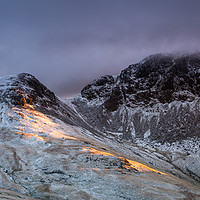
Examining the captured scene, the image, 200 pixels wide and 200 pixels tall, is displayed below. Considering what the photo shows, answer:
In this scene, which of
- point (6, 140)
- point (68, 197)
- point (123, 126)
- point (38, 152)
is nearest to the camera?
point (68, 197)

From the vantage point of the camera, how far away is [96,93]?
18650 cm

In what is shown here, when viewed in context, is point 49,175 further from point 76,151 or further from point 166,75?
point 166,75

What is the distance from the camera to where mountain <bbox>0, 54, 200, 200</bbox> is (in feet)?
89.6

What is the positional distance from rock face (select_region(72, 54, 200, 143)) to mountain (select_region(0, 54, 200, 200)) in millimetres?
610

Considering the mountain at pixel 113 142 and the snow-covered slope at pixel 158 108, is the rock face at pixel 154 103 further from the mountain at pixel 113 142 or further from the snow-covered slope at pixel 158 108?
the mountain at pixel 113 142

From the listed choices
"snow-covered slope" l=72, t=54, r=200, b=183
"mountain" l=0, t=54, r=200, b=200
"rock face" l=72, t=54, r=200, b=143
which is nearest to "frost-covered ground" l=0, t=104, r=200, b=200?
"mountain" l=0, t=54, r=200, b=200

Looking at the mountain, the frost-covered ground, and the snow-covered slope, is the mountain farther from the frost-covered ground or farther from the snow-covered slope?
the snow-covered slope

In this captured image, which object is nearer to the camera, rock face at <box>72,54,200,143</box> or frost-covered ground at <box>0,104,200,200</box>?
frost-covered ground at <box>0,104,200,200</box>

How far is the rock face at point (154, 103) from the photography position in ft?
339

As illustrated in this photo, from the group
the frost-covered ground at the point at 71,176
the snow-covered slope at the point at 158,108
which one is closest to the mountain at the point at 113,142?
the frost-covered ground at the point at 71,176

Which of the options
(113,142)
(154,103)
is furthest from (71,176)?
(154,103)

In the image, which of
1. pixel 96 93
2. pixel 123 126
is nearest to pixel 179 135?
pixel 123 126

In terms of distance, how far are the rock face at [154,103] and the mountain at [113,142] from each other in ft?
2.00

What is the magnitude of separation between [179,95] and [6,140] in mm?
116678
